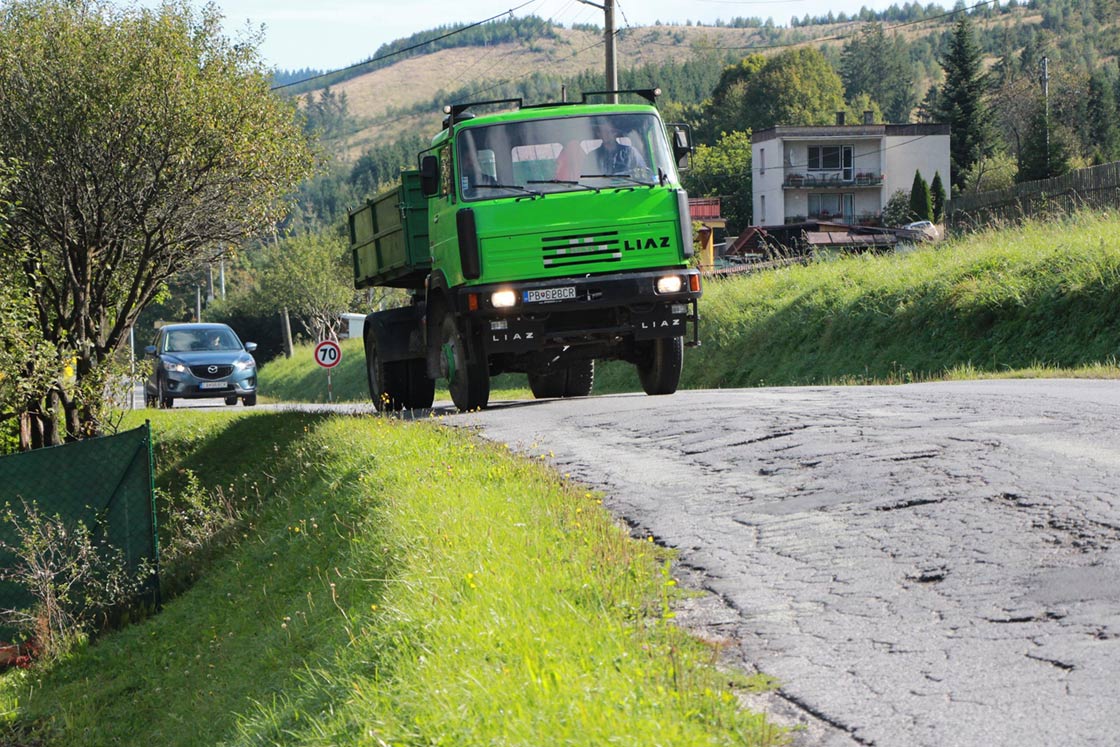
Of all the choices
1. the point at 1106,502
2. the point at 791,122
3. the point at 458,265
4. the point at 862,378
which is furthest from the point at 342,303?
the point at 1106,502

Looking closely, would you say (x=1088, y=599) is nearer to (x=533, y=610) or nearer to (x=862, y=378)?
(x=533, y=610)

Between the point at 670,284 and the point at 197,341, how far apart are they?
66.4 ft

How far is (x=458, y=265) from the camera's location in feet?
44.8

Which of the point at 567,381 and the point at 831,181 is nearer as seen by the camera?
the point at 567,381

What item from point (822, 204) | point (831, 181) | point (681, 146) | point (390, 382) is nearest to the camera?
point (681, 146)

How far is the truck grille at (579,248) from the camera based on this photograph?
1334cm

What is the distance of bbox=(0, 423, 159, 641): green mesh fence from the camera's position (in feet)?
44.2

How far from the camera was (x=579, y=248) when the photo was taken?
43.9 ft

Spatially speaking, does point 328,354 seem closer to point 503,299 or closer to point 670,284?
point 503,299

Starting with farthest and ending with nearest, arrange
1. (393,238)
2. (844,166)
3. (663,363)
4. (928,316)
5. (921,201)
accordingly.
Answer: (844,166), (921,201), (928,316), (393,238), (663,363)

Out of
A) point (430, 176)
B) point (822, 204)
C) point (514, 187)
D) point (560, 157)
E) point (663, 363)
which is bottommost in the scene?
point (822, 204)

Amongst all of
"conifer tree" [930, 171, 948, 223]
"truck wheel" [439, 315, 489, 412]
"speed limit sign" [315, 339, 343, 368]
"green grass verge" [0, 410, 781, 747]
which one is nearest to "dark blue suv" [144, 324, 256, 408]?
"speed limit sign" [315, 339, 343, 368]

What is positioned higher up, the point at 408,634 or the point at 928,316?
the point at 408,634

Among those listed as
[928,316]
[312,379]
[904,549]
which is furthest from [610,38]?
[312,379]
